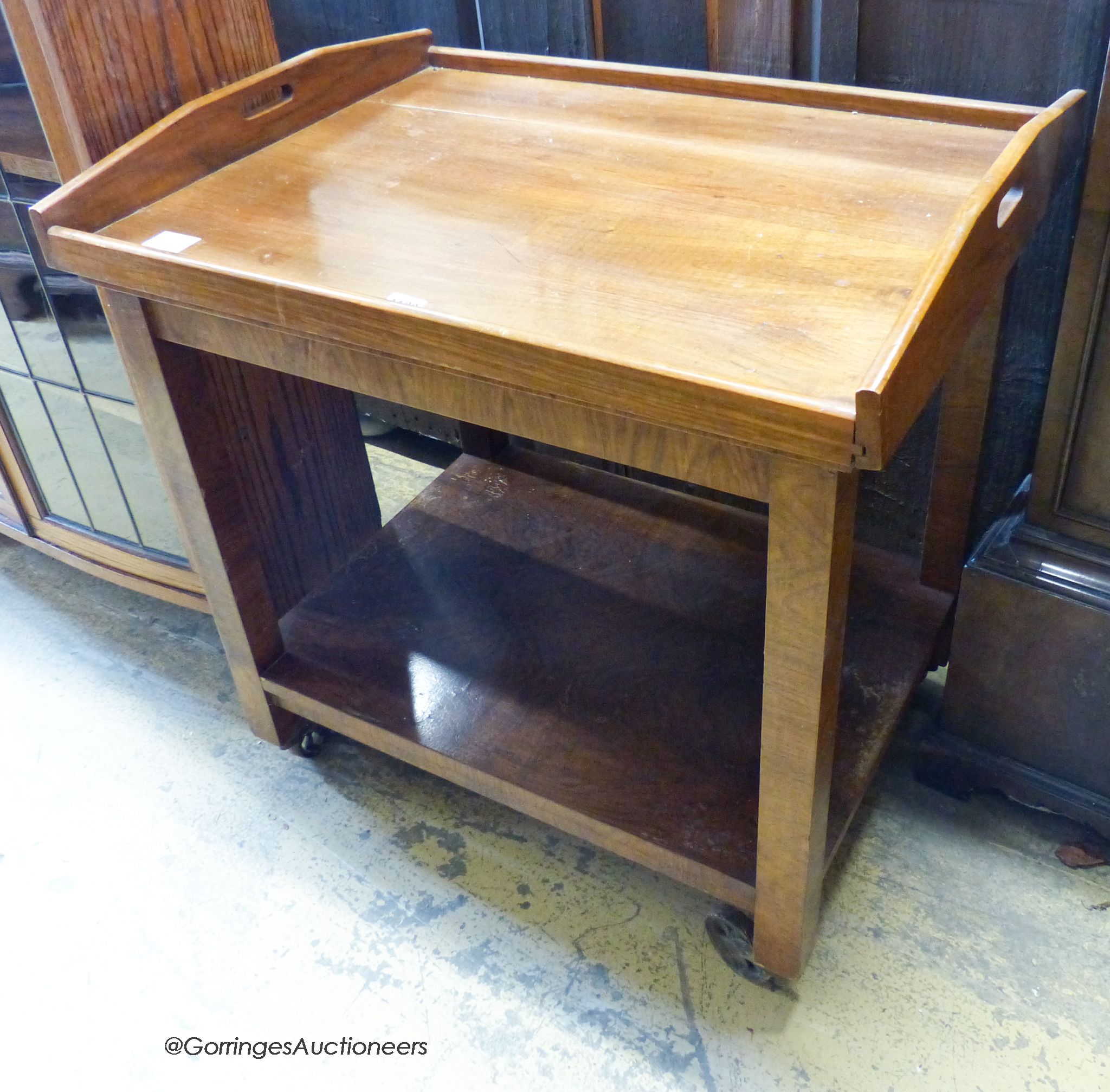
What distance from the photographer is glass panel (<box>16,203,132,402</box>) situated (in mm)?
1626

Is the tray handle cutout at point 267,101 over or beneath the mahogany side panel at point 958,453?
over

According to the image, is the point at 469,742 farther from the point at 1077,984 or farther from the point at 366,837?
the point at 1077,984

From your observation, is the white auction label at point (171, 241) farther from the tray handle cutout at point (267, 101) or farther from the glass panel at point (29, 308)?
the glass panel at point (29, 308)

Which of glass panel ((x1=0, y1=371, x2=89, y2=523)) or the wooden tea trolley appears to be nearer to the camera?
the wooden tea trolley

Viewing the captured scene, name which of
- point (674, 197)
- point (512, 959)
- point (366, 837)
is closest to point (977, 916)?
point (512, 959)

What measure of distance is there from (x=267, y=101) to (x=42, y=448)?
2.68 ft

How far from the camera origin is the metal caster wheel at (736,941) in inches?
53.2

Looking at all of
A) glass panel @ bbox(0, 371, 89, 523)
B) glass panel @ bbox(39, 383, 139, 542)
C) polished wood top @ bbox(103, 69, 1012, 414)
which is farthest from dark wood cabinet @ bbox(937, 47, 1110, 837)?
glass panel @ bbox(0, 371, 89, 523)

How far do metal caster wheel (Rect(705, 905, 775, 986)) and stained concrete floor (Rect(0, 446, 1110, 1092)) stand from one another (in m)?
0.02

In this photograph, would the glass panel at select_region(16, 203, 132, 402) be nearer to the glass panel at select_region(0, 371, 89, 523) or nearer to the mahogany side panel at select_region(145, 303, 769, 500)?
the glass panel at select_region(0, 371, 89, 523)

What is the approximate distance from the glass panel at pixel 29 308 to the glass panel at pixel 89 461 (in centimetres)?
4

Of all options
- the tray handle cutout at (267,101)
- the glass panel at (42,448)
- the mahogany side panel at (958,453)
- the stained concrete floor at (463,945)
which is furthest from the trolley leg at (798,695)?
the glass panel at (42,448)

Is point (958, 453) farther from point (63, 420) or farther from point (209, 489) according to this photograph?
point (63, 420)

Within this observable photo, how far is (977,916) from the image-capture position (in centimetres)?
139
